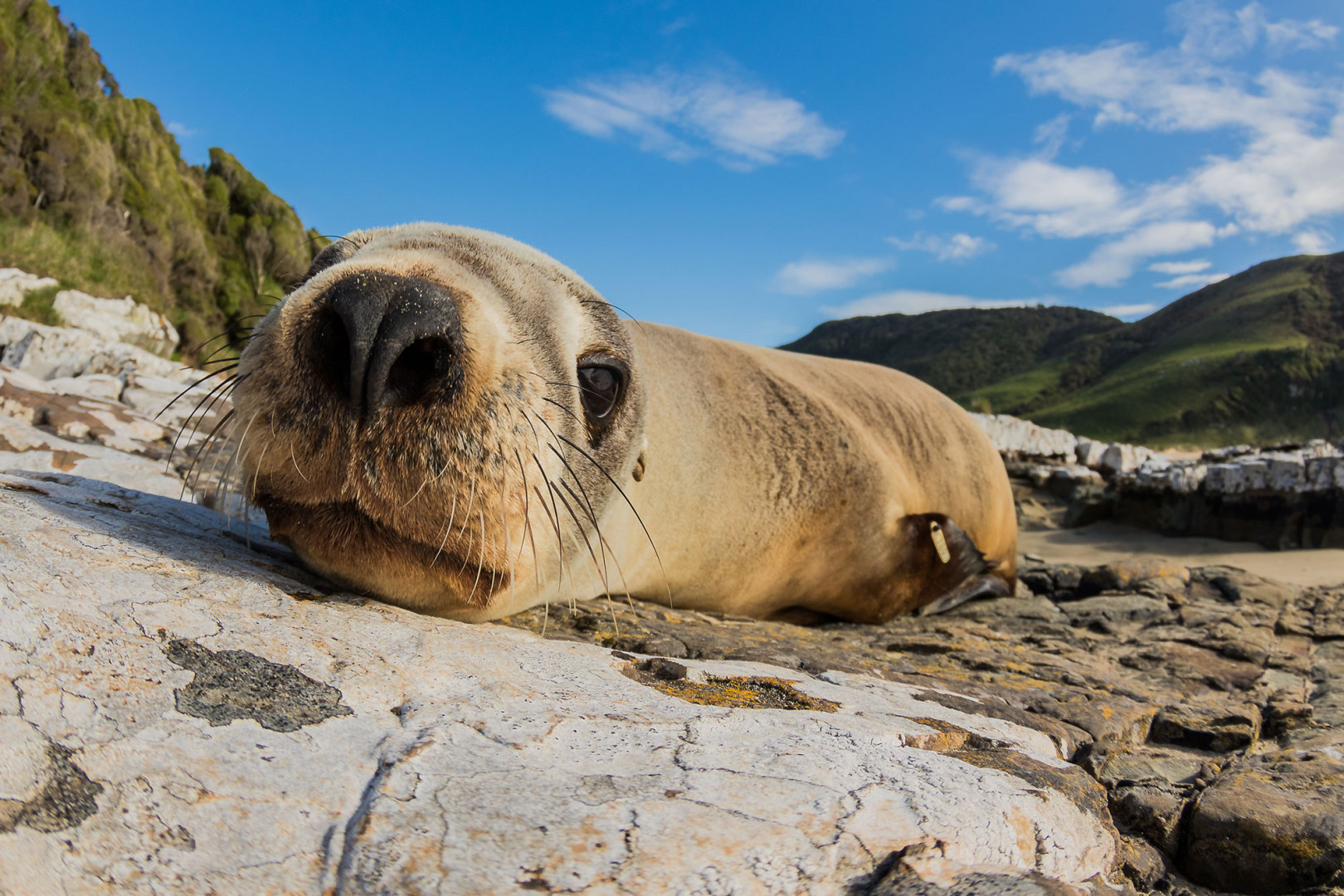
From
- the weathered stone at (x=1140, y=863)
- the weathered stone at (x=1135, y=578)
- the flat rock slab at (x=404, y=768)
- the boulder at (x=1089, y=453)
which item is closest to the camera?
the flat rock slab at (x=404, y=768)

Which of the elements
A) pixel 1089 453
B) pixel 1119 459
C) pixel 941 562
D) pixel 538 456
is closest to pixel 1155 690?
pixel 941 562

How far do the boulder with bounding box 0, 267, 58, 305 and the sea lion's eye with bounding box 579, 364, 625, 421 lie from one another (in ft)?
39.1

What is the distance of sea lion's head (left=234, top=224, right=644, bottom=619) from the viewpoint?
175 centimetres

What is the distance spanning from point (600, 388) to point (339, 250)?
94cm

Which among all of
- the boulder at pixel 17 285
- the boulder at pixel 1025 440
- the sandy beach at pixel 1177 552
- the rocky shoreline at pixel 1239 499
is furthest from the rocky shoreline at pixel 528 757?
the boulder at pixel 1025 440

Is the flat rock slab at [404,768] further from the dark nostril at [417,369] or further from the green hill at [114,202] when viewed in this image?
the green hill at [114,202]

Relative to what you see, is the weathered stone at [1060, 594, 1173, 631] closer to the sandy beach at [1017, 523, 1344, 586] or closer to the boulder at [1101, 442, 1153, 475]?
the sandy beach at [1017, 523, 1344, 586]

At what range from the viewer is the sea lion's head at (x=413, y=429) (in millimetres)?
1755

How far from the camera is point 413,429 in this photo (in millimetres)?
1783

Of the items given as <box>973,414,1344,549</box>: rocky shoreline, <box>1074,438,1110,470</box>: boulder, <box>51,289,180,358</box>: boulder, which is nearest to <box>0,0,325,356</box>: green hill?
<box>51,289,180,358</box>: boulder

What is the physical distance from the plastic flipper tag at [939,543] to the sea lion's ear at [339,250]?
330 cm

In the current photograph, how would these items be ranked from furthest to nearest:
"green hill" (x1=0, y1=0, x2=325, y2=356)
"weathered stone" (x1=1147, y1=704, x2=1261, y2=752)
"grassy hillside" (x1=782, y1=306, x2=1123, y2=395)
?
1. "grassy hillside" (x1=782, y1=306, x2=1123, y2=395)
2. "green hill" (x1=0, y1=0, x2=325, y2=356)
3. "weathered stone" (x1=1147, y1=704, x2=1261, y2=752)

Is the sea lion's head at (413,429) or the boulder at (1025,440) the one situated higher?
the boulder at (1025,440)

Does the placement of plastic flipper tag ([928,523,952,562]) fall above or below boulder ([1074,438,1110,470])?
below
